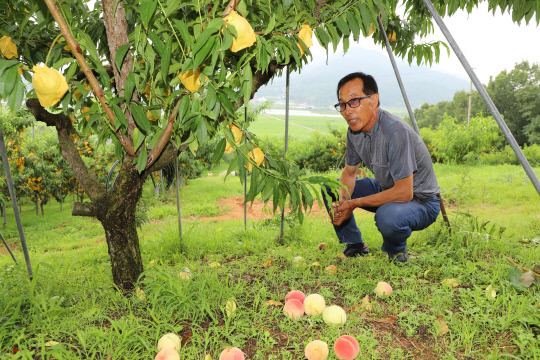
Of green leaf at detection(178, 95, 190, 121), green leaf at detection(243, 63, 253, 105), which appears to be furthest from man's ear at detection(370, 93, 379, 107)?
green leaf at detection(178, 95, 190, 121)

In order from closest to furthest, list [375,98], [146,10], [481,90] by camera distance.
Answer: [146,10]
[481,90]
[375,98]

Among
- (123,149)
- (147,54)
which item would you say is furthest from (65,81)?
(123,149)

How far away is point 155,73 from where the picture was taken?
1.26 meters

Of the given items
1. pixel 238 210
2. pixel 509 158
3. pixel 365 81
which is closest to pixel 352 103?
pixel 365 81

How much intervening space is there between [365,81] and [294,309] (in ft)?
4.19

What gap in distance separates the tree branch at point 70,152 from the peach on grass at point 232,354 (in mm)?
868

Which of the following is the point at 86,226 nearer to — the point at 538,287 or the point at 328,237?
the point at 328,237

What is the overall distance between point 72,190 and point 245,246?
6.10m

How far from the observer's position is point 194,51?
2.74ft

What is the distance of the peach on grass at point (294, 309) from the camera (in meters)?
1.45

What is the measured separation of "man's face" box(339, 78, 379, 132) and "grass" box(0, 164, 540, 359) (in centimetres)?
83

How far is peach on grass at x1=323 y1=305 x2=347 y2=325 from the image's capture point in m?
1.41

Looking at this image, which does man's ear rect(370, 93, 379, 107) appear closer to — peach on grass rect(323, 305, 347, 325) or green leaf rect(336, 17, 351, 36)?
green leaf rect(336, 17, 351, 36)

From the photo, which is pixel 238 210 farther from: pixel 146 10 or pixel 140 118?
pixel 146 10
